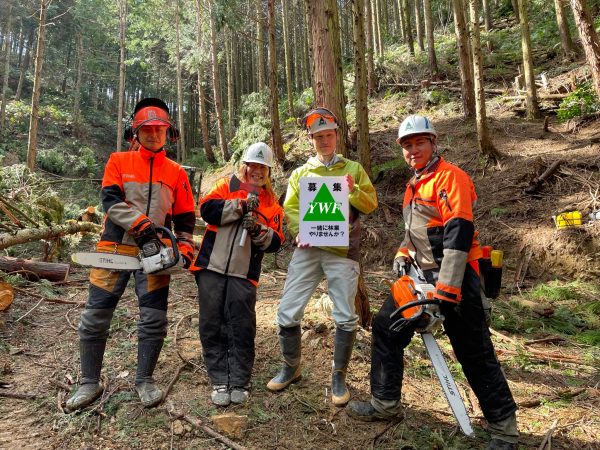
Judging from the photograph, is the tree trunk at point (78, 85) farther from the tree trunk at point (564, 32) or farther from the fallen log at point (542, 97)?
the tree trunk at point (564, 32)

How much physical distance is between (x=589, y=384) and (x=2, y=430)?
5050 millimetres

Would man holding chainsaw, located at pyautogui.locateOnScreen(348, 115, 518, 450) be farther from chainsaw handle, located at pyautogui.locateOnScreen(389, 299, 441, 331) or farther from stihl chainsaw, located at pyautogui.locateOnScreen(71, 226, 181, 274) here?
stihl chainsaw, located at pyautogui.locateOnScreen(71, 226, 181, 274)

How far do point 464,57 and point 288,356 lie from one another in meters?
11.8

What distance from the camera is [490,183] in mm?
9648

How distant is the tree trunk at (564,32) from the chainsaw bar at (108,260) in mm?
16697

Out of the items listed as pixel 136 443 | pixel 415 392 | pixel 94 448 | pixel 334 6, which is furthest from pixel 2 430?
pixel 334 6

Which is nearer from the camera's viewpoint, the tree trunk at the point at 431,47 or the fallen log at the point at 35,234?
the fallen log at the point at 35,234

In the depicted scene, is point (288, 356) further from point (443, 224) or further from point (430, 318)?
point (443, 224)

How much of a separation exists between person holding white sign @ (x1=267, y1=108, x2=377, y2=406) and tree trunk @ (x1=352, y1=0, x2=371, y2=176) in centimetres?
502

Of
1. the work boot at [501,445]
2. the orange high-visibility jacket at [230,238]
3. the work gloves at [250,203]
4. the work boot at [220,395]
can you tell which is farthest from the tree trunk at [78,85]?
the work boot at [501,445]

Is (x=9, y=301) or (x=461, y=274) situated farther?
(x=9, y=301)

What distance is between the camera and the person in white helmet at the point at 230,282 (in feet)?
10.9

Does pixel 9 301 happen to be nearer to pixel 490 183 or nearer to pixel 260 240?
pixel 260 240

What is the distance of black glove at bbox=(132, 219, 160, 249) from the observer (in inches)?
118
